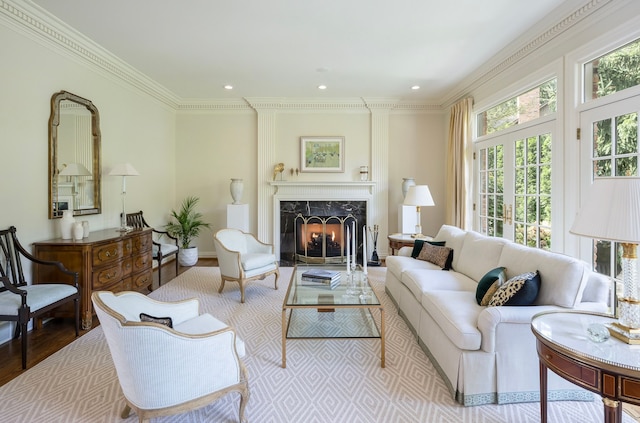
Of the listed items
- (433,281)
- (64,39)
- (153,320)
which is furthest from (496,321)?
(64,39)

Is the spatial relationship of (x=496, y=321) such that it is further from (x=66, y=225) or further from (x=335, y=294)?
(x=66, y=225)

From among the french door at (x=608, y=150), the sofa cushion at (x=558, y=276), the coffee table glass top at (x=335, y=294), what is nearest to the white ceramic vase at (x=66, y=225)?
the coffee table glass top at (x=335, y=294)

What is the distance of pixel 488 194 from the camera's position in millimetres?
4859

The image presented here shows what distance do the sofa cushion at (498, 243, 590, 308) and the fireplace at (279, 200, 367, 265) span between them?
12.3 feet

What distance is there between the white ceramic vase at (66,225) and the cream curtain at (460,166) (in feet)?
17.5

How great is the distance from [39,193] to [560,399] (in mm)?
4862

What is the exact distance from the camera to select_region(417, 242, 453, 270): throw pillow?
3.71m

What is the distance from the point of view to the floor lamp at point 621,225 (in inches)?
55.5

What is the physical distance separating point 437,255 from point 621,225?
2.45 m

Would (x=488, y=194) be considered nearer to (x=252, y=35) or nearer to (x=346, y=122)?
(x=346, y=122)

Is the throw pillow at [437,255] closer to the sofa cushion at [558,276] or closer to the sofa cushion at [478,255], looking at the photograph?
the sofa cushion at [478,255]

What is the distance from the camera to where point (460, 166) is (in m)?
5.33

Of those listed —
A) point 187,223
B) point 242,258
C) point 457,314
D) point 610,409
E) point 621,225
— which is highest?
point 621,225

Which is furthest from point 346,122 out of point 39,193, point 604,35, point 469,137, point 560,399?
point 560,399
